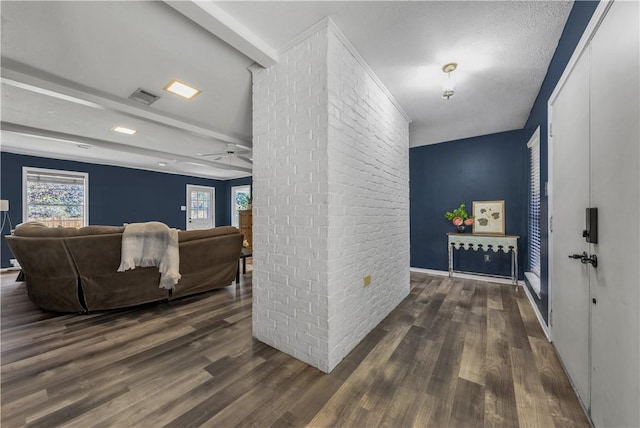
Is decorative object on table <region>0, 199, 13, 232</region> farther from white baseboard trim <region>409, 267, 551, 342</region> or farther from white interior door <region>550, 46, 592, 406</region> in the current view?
white interior door <region>550, 46, 592, 406</region>

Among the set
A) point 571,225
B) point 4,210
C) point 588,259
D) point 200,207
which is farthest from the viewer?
point 200,207

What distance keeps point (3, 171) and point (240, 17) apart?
651 cm

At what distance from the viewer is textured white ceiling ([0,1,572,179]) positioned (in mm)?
1687

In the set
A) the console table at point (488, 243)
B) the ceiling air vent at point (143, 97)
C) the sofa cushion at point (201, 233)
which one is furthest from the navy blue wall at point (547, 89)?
the sofa cushion at point (201, 233)

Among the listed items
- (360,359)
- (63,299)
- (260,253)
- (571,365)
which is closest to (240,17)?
(260,253)

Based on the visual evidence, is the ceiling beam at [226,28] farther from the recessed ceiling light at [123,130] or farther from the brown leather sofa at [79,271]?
the recessed ceiling light at [123,130]

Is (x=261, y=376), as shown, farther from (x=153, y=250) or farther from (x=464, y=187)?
(x=464, y=187)

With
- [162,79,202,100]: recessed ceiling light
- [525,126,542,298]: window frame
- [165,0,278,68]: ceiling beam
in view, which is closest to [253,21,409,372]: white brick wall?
[165,0,278,68]: ceiling beam

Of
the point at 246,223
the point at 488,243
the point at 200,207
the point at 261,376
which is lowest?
the point at 261,376

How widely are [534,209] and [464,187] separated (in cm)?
117

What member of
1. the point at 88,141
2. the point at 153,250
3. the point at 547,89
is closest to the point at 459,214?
the point at 547,89

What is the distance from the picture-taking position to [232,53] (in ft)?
7.07

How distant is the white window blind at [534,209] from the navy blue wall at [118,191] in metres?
7.07

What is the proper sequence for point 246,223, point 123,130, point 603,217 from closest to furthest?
point 603,217, point 123,130, point 246,223
